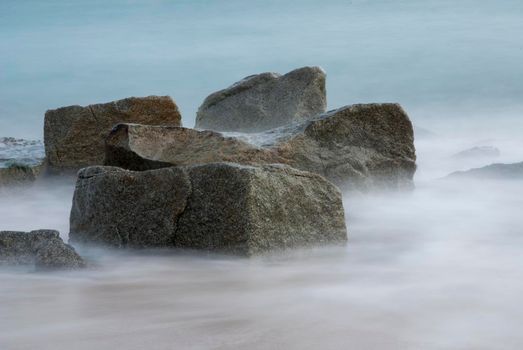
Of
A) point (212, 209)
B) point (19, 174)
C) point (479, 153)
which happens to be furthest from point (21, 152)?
point (479, 153)

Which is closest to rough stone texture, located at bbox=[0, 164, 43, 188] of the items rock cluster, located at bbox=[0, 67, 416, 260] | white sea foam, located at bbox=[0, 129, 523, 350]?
rock cluster, located at bbox=[0, 67, 416, 260]

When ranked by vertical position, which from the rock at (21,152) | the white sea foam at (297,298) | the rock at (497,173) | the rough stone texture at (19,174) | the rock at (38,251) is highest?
the rock at (21,152)

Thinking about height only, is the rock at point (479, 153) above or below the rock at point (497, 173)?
above

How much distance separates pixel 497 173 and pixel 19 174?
601 cm

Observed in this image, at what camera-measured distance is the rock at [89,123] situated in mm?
10094

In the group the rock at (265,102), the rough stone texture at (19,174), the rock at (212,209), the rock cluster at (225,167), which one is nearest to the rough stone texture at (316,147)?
the rock cluster at (225,167)

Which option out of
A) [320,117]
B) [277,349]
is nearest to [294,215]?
[277,349]

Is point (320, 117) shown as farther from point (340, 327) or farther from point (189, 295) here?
point (340, 327)

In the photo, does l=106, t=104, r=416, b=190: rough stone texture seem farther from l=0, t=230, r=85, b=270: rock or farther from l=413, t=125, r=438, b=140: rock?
l=413, t=125, r=438, b=140: rock

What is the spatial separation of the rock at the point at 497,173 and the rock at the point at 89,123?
12.7 ft

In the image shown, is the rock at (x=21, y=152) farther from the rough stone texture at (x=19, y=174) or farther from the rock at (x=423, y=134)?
the rock at (x=423, y=134)

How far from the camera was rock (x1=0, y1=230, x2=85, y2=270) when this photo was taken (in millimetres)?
5055

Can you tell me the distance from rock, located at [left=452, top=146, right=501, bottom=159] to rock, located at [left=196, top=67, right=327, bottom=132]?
25.1 ft

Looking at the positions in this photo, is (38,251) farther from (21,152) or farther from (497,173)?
(497,173)
